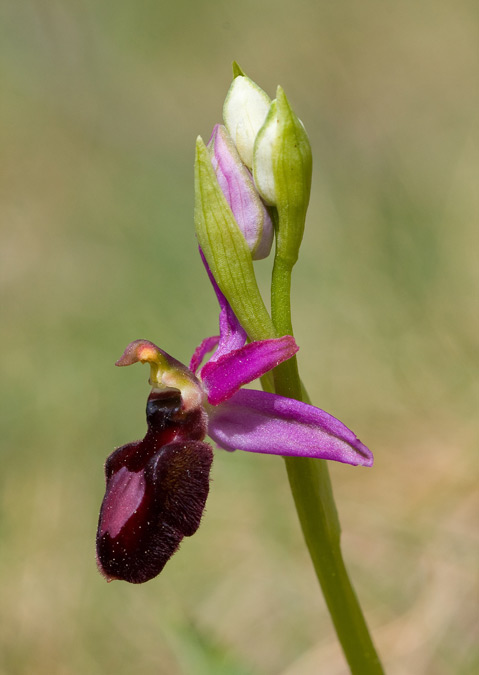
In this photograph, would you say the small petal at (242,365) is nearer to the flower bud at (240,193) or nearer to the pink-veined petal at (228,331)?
the pink-veined petal at (228,331)

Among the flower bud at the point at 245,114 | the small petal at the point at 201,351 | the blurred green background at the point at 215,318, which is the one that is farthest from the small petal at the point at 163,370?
the blurred green background at the point at 215,318

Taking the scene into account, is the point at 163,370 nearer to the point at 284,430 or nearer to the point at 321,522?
the point at 284,430

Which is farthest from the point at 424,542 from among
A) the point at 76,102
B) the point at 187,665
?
the point at 76,102

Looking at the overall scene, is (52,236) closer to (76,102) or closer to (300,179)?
(76,102)

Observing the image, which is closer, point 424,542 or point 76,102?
point 424,542

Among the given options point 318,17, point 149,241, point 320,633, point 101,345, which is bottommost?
point 320,633

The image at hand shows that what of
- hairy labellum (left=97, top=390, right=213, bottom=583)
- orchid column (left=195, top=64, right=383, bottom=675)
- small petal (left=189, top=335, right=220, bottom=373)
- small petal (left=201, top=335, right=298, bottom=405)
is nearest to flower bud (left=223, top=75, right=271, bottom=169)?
orchid column (left=195, top=64, right=383, bottom=675)
